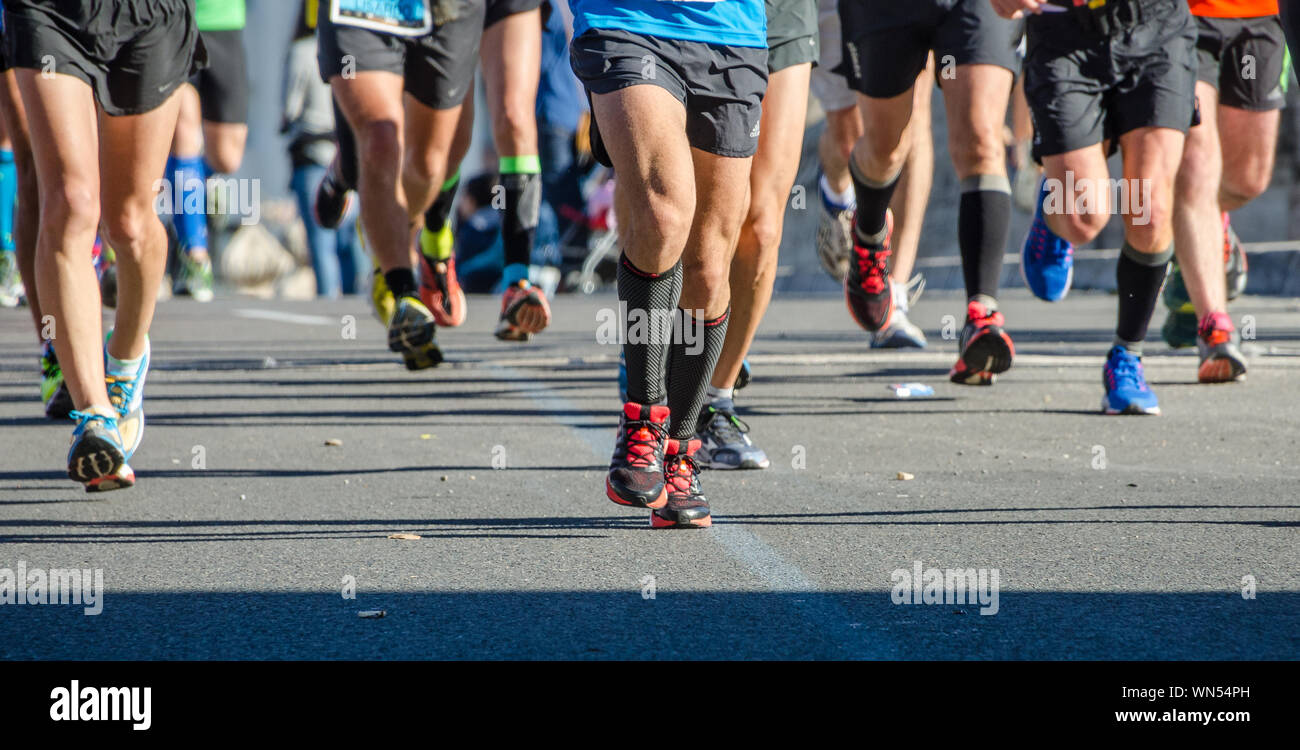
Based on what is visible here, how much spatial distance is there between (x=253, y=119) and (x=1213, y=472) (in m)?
29.2

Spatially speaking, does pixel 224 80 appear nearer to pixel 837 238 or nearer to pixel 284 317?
pixel 837 238

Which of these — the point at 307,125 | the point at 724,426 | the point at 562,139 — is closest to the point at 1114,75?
the point at 724,426

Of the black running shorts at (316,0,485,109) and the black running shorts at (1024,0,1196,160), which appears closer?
the black running shorts at (1024,0,1196,160)

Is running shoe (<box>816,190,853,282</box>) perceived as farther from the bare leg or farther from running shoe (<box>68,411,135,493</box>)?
running shoe (<box>68,411,135,493</box>)

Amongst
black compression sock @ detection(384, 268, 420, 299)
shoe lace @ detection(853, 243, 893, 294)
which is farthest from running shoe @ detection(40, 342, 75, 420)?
shoe lace @ detection(853, 243, 893, 294)

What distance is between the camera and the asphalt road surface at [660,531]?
2762 millimetres

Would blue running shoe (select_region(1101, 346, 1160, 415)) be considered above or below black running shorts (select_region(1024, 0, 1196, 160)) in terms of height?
below

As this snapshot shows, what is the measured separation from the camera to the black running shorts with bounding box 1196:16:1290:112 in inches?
258

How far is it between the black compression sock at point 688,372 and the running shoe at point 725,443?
2.08 feet

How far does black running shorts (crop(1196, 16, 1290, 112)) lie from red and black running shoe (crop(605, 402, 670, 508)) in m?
3.45

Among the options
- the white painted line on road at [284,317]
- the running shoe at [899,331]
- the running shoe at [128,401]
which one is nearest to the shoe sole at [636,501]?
the running shoe at [128,401]

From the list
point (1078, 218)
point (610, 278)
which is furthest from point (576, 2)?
point (610, 278)
